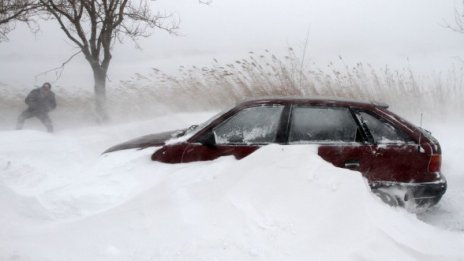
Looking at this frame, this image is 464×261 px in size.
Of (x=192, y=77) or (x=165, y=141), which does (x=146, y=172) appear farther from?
(x=192, y=77)

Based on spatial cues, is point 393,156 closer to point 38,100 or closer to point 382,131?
point 382,131

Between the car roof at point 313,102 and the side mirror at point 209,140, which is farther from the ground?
the car roof at point 313,102

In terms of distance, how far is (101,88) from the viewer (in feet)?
37.6

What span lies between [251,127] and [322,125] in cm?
80

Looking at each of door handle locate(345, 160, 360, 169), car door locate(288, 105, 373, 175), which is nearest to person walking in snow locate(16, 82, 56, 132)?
car door locate(288, 105, 373, 175)

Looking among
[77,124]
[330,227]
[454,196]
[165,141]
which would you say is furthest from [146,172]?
[77,124]

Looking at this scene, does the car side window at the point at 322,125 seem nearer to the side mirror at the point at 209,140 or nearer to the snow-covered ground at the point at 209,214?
the snow-covered ground at the point at 209,214

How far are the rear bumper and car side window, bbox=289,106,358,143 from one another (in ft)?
2.00

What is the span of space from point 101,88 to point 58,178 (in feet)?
22.9

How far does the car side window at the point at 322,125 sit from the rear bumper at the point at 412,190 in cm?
61

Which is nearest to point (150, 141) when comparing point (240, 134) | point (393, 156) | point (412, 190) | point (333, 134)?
point (240, 134)

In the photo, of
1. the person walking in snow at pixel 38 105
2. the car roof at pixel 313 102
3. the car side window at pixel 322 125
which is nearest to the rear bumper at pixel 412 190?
the car side window at pixel 322 125

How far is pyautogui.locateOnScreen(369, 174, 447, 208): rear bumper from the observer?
15.6 ft

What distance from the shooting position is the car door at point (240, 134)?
4.75 m
